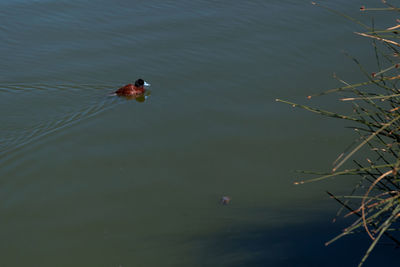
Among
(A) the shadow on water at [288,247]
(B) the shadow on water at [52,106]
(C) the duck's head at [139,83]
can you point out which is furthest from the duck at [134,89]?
(A) the shadow on water at [288,247]

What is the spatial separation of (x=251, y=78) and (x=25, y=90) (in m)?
3.23

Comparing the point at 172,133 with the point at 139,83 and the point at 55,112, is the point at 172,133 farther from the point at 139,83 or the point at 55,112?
the point at 55,112

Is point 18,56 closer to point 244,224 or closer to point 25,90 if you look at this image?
point 25,90

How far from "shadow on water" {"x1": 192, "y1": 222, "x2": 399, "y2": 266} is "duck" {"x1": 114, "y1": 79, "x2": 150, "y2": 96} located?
9.57ft

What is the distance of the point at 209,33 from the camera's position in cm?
920

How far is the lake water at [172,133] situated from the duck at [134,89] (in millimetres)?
135

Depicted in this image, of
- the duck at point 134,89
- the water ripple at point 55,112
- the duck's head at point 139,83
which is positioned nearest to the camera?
the water ripple at point 55,112

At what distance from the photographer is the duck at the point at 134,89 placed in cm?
750

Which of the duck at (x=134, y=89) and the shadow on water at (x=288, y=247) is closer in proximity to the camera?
the shadow on water at (x=288, y=247)

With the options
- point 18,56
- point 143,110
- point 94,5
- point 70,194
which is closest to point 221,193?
point 70,194

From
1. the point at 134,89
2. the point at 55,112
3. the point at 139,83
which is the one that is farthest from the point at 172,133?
the point at 55,112

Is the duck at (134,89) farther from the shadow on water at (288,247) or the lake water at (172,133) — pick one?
the shadow on water at (288,247)

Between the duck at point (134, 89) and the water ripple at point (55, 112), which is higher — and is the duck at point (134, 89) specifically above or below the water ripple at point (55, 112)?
above

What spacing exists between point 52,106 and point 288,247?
4031mm
